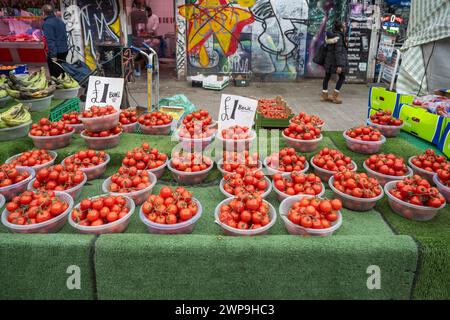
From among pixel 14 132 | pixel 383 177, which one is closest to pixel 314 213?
pixel 383 177

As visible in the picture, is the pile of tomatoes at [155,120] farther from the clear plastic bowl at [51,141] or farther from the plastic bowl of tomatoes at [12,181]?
the plastic bowl of tomatoes at [12,181]

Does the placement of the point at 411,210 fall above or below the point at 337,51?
below

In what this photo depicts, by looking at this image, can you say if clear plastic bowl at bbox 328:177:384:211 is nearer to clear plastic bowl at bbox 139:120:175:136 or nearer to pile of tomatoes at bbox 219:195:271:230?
pile of tomatoes at bbox 219:195:271:230

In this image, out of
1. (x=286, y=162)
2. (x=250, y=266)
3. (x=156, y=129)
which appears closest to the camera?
(x=250, y=266)

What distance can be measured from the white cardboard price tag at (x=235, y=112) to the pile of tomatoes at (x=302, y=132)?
471mm

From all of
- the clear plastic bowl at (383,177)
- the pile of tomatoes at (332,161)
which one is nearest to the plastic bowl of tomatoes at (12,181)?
the pile of tomatoes at (332,161)

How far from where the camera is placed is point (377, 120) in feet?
14.1

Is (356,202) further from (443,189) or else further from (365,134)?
(365,134)

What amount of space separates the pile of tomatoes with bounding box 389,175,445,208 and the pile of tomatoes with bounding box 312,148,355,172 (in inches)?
21.6

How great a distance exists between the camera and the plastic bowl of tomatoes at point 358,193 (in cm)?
287

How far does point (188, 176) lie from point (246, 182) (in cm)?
69


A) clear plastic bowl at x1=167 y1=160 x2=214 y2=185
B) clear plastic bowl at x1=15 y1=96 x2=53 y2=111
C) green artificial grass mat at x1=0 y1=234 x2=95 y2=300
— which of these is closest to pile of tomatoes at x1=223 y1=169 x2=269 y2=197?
clear plastic bowl at x1=167 y1=160 x2=214 y2=185

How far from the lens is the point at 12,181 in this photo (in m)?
3.05

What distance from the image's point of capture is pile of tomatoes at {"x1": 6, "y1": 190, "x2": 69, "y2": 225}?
251cm
